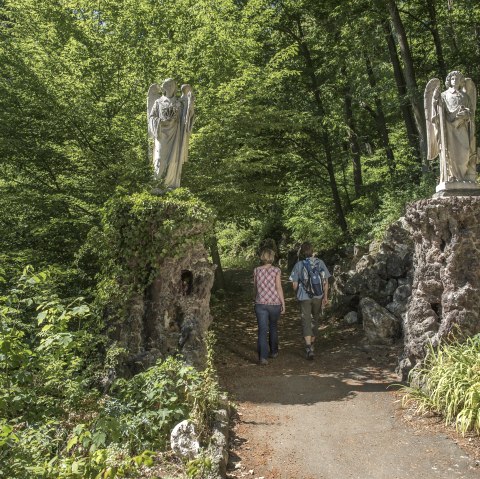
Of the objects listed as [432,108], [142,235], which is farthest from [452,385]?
[142,235]

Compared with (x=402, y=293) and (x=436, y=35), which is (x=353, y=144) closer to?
(x=436, y=35)

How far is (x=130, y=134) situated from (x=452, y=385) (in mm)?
6506

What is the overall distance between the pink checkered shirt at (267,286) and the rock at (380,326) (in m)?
1.98

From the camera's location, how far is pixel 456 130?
6.62m

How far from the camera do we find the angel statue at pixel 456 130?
6.54 meters

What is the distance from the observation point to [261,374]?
7469 millimetres

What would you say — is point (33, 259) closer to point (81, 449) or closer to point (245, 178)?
point (81, 449)

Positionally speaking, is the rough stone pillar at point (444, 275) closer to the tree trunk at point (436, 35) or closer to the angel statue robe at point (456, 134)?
the angel statue robe at point (456, 134)

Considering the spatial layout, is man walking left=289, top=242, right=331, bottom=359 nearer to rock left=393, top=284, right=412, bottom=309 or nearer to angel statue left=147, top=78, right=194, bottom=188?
rock left=393, top=284, right=412, bottom=309

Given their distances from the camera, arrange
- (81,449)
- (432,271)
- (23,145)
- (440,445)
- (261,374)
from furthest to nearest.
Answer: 1. (23,145)
2. (261,374)
3. (432,271)
4. (440,445)
5. (81,449)

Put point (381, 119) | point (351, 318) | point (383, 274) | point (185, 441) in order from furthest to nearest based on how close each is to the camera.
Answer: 1. point (381, 119)
2. point (351, 318)
3. point (383, 274)
4. point (185, 441)

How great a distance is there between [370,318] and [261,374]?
8.15ft

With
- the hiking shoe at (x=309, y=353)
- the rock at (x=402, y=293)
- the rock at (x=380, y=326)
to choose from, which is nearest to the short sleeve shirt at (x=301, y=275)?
the hiking shoe at (x=309, y=353)

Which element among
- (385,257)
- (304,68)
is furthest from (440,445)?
(304,68)
